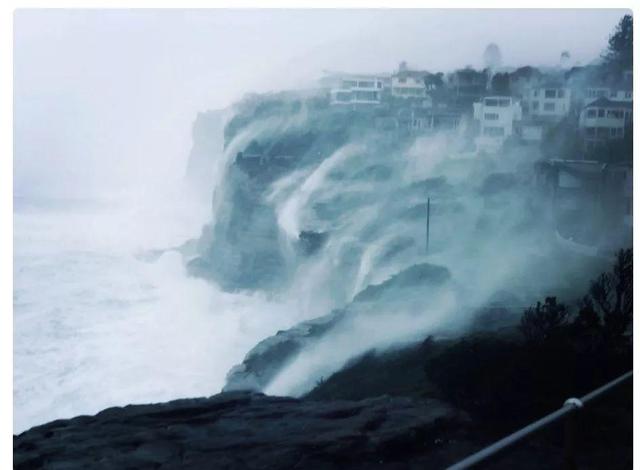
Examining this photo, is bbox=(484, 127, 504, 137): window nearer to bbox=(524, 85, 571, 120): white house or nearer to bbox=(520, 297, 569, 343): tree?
bbox=(524, 85, 571, 120): white house

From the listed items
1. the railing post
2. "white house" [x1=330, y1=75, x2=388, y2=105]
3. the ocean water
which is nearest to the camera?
the railing post

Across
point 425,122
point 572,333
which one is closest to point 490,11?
point 425,122

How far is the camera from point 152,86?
2.77 metres

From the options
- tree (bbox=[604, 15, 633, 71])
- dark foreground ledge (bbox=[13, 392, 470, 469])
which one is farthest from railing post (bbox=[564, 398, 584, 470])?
tree (bbox=[604, 15, 633, 71])

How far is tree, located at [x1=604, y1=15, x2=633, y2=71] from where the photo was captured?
2.88 meters

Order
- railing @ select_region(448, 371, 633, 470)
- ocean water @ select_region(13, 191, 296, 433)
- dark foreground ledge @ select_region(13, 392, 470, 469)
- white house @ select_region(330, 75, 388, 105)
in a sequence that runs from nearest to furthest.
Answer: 1. railing @ select_region(448, 371, 633, 470)
2. dark foreground ledge @ select_region(13, 392, 470, 469)
3. ocean water @ select_region(13, 191, 296, 433)
4. white house @ select_region(330, 75, 388, 105)

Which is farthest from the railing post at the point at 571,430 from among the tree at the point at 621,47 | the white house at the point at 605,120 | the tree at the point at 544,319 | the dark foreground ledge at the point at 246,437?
the tree at the point at 621,47

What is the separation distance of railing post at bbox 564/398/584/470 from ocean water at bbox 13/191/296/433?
4.11 ft

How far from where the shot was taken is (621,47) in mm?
2906

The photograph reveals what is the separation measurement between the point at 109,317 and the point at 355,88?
142cm

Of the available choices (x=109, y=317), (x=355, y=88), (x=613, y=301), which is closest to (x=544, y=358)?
(x=613, y=301)

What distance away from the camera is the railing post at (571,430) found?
1.94 m

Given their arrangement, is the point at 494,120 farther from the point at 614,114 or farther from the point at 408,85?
the point at 614,114

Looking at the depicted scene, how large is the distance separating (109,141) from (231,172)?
20.9 inches
